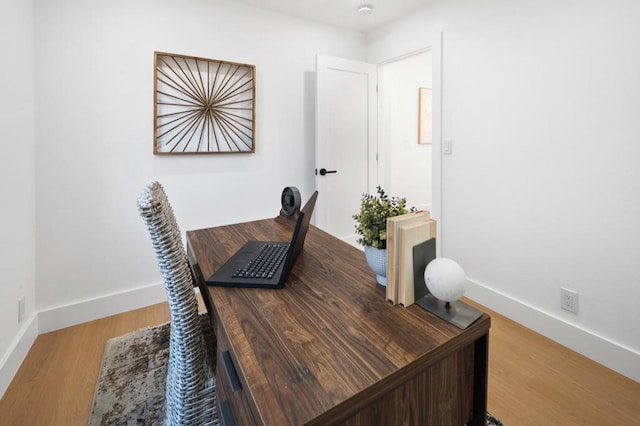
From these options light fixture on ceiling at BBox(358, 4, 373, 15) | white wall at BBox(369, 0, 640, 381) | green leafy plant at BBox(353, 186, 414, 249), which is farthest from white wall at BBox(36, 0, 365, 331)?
green leafy plant at BBox(353, 186, 414, 249)

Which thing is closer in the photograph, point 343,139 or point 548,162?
point 548,162

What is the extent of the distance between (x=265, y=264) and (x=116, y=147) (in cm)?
187

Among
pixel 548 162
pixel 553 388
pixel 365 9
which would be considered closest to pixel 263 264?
pixel 553 388

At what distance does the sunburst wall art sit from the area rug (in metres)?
1.39

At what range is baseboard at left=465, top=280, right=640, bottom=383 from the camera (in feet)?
5.68

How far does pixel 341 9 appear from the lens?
2900 millimetres

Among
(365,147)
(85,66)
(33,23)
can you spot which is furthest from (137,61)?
(365,147)

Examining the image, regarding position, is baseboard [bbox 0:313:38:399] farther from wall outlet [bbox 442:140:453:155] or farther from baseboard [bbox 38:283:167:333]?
wall outlet [bbox 442:140:453:155]

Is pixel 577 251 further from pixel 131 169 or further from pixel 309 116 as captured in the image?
pixel 131 169

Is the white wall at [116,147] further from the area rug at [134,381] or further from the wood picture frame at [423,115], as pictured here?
the wood picture frame at [423,115]

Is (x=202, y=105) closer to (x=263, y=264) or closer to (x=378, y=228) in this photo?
(x=263, y=264)

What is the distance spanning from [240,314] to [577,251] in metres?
2.07

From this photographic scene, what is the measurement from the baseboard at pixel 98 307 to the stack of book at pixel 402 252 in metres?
2.31

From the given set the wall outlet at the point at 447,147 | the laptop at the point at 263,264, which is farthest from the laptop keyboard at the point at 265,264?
the wall outlet at the point at 447,147
